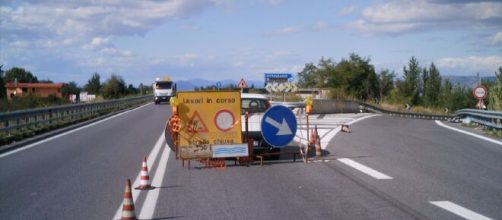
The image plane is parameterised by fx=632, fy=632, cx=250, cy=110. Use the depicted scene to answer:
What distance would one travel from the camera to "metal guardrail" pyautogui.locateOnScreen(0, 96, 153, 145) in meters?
21.4

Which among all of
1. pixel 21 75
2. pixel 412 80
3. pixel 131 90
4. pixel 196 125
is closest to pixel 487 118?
pixel 196 125

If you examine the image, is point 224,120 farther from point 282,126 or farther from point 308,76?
point 308,76

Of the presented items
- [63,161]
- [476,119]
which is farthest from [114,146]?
[476,119]

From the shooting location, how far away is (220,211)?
8.59m

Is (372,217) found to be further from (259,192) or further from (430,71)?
(430,71)

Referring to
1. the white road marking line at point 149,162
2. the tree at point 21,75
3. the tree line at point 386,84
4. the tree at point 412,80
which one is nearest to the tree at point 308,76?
the tree line at point 386,84

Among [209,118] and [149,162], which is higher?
[209,118]

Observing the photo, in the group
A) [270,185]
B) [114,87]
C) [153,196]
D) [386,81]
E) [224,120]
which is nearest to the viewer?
[153,196]

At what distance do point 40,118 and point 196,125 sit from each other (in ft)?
48.1

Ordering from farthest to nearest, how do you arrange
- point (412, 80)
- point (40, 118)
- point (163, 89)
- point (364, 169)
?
point (412, 80)
point (163, 89)
point (40, 118)
point (364, 169)

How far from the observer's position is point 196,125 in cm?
1384

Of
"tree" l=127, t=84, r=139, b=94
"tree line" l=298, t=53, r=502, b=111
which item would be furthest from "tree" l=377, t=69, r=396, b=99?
"tree" l=127, t=84, r=139, b=94

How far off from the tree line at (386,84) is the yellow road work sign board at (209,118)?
138 ft

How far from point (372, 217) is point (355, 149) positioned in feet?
28.8
